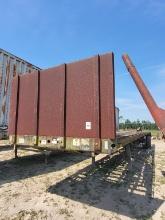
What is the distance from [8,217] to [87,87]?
2856mm

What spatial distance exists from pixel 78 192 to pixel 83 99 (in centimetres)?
239

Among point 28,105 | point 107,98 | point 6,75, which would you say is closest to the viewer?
point 107,98

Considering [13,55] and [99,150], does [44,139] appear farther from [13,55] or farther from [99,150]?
[13,55]

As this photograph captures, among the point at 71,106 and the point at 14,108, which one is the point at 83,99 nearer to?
the point at 71,106

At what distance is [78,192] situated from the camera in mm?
5473

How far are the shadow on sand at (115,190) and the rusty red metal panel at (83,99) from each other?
159cm

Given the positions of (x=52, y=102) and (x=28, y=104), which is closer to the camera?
(x=52, y=102)

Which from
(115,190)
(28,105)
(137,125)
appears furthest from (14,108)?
(137,125)

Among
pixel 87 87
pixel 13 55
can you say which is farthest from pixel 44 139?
pixel 13 55

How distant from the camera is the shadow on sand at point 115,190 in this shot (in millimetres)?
4652

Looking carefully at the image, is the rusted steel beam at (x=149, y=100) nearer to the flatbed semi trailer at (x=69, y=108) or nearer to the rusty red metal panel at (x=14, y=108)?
the flatbed semi trailer at (x=69, y=108)

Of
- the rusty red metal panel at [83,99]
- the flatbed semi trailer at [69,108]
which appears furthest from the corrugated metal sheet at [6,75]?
the rusty red metal panel at [83,99]

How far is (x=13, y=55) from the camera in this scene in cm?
1257

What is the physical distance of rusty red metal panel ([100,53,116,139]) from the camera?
4.25 metres
